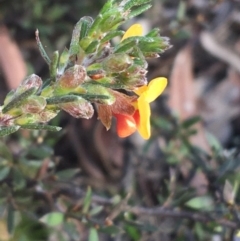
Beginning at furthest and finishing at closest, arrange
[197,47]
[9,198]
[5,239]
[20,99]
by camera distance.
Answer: [197,47]
[5,239]
[9,198]
[20,99]

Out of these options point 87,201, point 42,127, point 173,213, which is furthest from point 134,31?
point 173,213

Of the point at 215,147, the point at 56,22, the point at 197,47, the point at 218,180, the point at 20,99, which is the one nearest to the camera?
the point at 20,99

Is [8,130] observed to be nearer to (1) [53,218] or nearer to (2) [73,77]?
(2) [73,77]

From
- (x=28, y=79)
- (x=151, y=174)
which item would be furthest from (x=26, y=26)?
(x=28, y=79)

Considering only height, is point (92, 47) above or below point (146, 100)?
above

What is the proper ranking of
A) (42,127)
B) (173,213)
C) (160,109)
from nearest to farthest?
(42,127) < (173,213) < (160,109)

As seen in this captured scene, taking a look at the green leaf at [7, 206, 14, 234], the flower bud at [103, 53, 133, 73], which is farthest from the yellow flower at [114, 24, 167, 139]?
the green leaf at [7, 206, 14, 234]

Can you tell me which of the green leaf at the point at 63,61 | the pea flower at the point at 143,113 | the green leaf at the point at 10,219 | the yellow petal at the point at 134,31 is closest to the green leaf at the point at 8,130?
the green leaf at the point at 63,61

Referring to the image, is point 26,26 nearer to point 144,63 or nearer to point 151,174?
point 151,174
